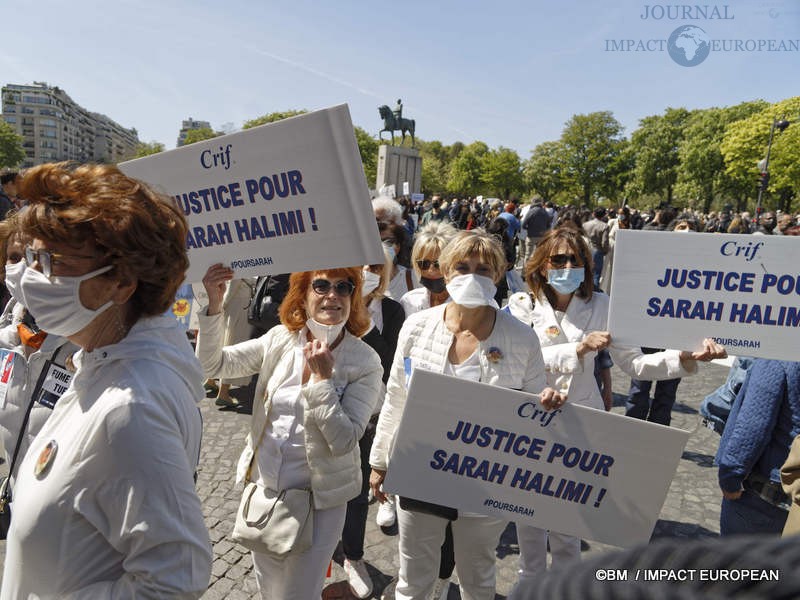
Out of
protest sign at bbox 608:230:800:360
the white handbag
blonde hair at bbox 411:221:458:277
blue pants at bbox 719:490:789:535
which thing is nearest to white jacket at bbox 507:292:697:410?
protest sign at bbox 608:230:800:360

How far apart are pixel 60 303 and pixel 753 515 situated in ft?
9.40

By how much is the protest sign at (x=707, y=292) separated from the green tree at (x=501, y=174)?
76.8 meters

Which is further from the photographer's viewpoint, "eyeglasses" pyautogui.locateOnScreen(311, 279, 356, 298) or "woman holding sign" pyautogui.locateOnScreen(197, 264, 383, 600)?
"eyeglasses" pyautogui.locateOnScreen(311, 279, 356, 298)

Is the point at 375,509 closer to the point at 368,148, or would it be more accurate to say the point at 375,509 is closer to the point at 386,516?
the point at 386,516

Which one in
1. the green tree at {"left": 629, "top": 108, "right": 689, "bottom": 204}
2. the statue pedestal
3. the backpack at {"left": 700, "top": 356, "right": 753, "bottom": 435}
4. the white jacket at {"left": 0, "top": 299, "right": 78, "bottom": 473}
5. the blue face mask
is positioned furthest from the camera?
the green tree at {"left": 629, "top": 108, "right": 689, "bottom": 204}

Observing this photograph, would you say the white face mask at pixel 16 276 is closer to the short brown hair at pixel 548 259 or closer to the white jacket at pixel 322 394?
the white jacket at pixel 322 394

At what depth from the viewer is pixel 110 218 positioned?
4.18ft

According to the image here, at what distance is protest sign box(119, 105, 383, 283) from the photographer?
2.22m

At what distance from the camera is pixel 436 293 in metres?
4.04

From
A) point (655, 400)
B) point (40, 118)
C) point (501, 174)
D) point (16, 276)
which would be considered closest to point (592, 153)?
point (501, 174)

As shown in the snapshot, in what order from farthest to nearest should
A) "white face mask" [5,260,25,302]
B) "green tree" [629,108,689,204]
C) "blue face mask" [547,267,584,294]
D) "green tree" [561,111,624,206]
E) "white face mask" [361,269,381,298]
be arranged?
"green tree" [561,111,624,206] → "green tree" [629,108,689,204] → "white face mask" [361,269,381,298] → "blue face mask" [547,267,584,294] → "white face mask" [5,260,25,302]

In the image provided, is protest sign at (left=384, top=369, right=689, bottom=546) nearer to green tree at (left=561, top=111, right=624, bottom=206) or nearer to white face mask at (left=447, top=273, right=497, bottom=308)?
white face mask at (left=447, top=273, right=497, bottom=308)

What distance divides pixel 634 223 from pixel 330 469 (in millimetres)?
18577

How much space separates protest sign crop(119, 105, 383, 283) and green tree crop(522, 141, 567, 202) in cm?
7290
